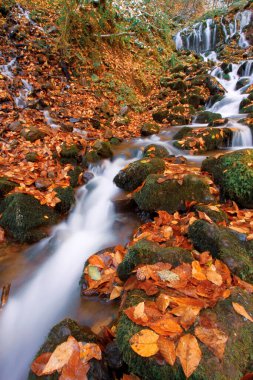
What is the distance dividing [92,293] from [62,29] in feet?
29.7

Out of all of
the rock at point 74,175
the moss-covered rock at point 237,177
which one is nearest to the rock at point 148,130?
the rock at point 74,175

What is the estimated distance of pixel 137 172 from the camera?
4309 millimetres

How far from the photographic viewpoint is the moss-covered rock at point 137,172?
4191 mm

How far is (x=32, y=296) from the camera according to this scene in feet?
9.04

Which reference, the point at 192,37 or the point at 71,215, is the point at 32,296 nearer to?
the point at 71,215

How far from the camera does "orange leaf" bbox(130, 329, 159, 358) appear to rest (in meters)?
1.36

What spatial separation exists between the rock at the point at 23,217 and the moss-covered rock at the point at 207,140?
13.3ft

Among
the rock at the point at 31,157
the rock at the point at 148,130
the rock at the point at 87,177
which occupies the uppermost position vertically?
the rock at the point at 148,130

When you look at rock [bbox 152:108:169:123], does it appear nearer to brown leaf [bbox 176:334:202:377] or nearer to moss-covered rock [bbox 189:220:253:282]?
moss-covered rock [bbox 189:220:253:282]

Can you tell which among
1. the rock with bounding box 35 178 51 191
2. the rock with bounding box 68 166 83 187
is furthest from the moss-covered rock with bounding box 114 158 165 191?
the rock with bounding box 35 178 51 191

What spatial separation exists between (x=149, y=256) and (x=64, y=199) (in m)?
2.34

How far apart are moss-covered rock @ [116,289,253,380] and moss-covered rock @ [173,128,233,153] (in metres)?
4.84

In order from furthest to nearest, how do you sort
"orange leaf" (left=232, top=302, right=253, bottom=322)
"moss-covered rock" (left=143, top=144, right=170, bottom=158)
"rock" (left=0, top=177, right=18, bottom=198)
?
"moss-covered rock" (left=143, top=144, right=170, bottom=158) → "rock" (left=0, top=177, right=18, bottom=198) → "orange leaf" (left=232, top=302, right=253, bottom=322)

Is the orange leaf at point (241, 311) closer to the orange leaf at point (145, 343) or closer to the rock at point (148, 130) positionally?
the orange leaf at point (145, 343)
